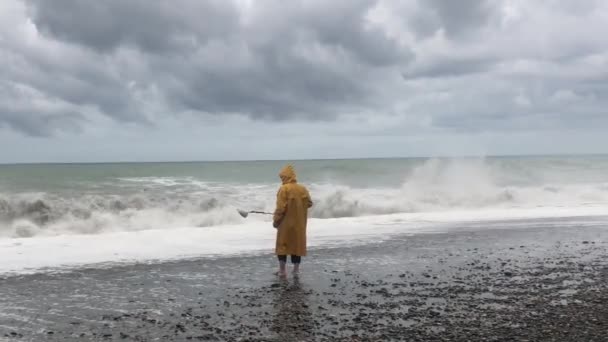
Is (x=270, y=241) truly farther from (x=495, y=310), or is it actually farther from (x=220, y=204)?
(x=220, y=204)

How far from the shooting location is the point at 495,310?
7531 millimetres

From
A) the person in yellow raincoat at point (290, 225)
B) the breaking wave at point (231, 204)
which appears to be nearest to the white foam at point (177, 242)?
the person in yellow raincoat at point (290, 225)

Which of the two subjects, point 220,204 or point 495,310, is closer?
point 495,310

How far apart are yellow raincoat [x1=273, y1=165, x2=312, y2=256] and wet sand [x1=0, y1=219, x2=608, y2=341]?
0.55 meters

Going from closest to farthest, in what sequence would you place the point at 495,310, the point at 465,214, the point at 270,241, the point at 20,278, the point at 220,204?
the point at 495,310 < the point at 20,278 < the point at 270,241 < the point at 465,214 < the point at 220,204

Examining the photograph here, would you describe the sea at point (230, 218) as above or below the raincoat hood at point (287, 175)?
below

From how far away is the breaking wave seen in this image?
21.1 m

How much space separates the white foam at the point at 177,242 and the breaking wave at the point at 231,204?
3836mm

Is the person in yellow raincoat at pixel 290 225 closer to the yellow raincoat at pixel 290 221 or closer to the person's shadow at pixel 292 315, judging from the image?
the yellow raincoat at pixel 290 221

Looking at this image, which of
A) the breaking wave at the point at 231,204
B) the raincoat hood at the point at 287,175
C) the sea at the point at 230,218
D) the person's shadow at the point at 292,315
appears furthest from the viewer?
the breaking wave at the point at 231,204

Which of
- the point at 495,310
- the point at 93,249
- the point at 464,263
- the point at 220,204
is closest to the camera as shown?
the point at 495,310

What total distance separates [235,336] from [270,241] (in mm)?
8657

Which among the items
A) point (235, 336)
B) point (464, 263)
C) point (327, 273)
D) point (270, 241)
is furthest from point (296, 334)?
point (270, 241)

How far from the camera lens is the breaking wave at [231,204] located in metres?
21.1
